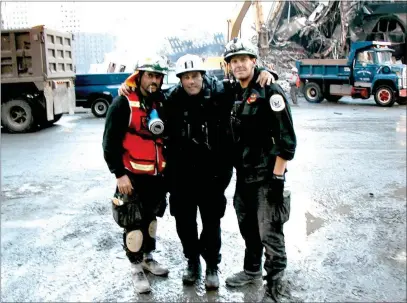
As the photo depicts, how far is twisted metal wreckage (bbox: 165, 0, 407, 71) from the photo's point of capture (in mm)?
23141

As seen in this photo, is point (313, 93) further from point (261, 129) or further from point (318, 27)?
point (261, 129)

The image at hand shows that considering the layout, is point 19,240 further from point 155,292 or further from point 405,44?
point 405,44

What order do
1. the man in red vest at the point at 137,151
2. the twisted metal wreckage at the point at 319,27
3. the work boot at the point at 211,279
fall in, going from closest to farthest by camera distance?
the man in red vest at the point at 137,151 < the work boot at the point at 211,279 < the twisted metal wreckage at the point at 319,27

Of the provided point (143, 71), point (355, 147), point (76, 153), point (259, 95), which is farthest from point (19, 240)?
point (355, 147)

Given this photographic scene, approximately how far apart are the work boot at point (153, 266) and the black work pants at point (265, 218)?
798mm

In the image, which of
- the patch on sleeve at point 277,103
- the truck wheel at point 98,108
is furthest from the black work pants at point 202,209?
the truck wheel at point 98,108

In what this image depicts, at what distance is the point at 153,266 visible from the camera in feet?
12.3

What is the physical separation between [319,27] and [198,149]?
80.6 feet

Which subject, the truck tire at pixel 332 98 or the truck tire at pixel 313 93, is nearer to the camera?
the truck tire at pixel 313 93

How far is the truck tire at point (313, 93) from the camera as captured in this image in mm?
18625

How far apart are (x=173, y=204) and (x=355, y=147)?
6482 mm

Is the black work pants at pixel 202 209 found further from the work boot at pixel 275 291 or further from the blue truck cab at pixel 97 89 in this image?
the blue truck cab at pixel 97 89

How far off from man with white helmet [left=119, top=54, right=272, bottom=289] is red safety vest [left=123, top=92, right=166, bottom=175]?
96 millimetres

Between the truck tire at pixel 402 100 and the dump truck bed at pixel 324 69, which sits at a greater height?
the dump truck bed at pixel 324 69
